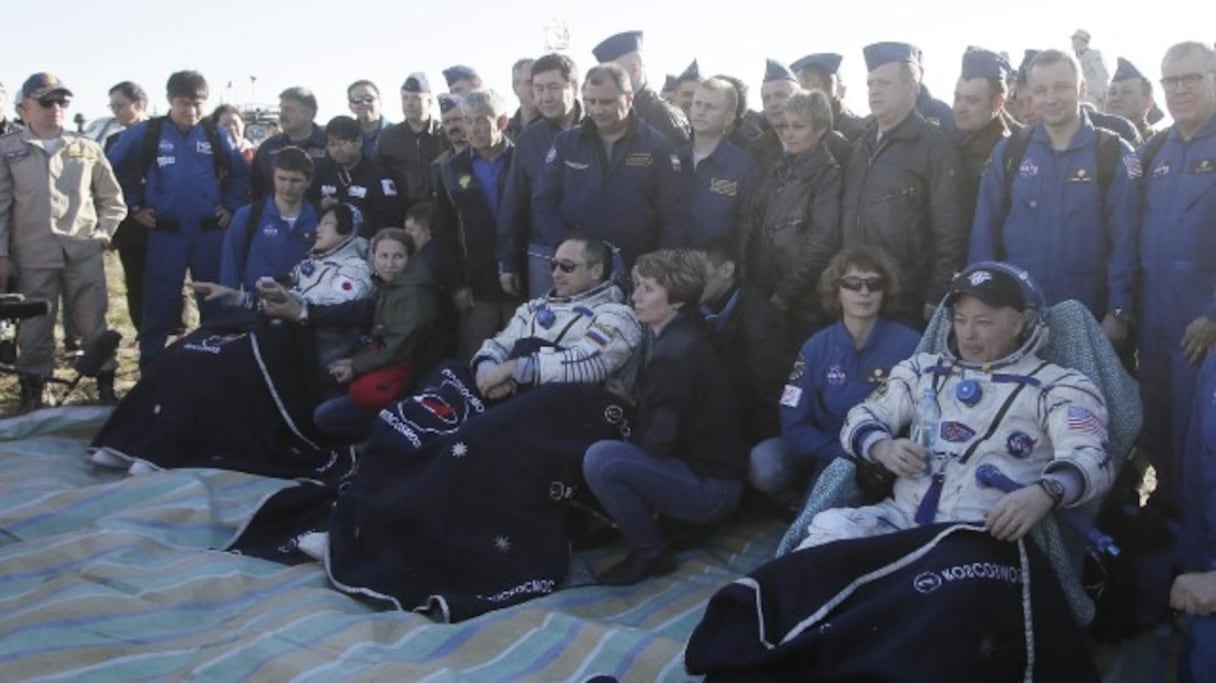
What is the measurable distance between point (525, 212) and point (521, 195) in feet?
0.30

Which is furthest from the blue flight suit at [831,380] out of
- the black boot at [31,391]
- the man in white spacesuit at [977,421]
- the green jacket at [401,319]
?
the black boot at [31,391]

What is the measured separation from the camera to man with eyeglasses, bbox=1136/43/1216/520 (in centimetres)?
430

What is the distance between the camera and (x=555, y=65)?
19.5 feet

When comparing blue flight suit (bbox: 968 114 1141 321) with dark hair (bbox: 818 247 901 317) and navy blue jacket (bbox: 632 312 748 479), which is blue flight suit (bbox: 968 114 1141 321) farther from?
navy blue jacket (bbox: 632 312 748 479)

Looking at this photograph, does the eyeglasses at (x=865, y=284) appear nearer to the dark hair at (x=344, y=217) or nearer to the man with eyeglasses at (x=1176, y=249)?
the man with eyeglasses at (x=1176, y=249)

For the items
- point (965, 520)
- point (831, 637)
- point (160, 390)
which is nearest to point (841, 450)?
point (965, 520)

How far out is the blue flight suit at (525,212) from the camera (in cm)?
587

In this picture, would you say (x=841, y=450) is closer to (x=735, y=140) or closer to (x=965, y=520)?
(x=965, y=520)

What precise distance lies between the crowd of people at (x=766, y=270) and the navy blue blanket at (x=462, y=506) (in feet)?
0.52

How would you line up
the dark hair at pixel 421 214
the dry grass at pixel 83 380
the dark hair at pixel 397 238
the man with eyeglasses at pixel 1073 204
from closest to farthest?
the man with eyeglasses at pixel 1073 204
the dark hair at pixel 397 238
the dark hair at pixel 421 214
the dry grass at pixel 83 380

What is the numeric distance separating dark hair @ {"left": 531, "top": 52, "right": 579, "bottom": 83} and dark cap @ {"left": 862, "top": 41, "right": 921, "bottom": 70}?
1702 mm

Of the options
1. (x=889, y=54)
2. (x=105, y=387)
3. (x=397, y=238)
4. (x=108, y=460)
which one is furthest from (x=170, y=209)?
(x=889, y=54)

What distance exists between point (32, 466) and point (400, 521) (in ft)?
7.55

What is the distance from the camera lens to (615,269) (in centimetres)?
516
